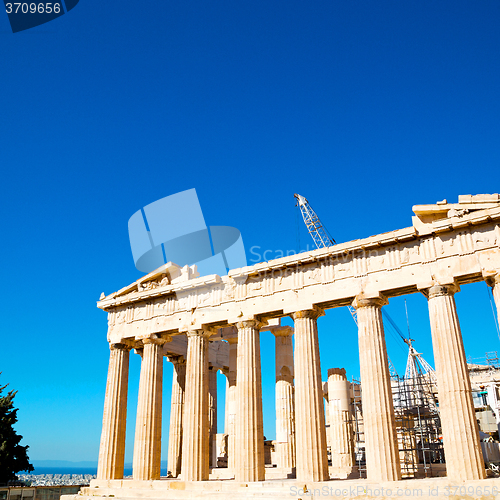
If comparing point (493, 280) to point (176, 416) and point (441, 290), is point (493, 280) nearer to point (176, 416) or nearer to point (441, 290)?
point (441, 290)

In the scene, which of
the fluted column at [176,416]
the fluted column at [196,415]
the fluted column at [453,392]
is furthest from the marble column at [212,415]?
the fluted column at [453,392]

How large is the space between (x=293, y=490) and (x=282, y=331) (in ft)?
44.7

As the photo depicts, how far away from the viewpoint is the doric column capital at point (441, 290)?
2484 cm

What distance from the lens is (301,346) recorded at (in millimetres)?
27922

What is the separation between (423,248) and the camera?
26.1 meters

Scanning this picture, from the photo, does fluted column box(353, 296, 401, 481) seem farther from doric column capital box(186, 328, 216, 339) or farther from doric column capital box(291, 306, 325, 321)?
doric column capital box(186, 328, 216, 339)

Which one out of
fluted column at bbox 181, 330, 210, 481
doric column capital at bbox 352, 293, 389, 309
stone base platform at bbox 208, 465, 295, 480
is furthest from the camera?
stone base platform at bbox 208, 465, 295, 480

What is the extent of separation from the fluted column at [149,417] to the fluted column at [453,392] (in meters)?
17.7

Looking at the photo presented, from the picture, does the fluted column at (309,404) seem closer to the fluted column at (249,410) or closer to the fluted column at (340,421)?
the fluted column at (249,410)

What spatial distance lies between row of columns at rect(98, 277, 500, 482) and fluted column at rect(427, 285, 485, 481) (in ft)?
0.14

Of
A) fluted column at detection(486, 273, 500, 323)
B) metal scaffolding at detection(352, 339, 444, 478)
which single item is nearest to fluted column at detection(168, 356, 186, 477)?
metal scaffolding at detection(352, 339, 444, 478)

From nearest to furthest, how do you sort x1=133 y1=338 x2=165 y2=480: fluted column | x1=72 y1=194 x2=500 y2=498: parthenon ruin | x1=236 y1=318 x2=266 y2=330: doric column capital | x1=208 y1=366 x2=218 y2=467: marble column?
x1=72 y1=194 x2=500 y2=498: parthenon ruin < x1=236 y1=318 x2=266 y2=330: doric column capital < x1=133 y1=338 x2=165 y2=480: fluted column < x1=208 y1=366 x2=218 y2=467: marble column

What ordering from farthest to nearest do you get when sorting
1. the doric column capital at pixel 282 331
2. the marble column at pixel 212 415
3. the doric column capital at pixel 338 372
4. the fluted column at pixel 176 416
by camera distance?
the marble column at pixel 212 415
the fluted column at pixel 176 416
the doric column capital at pixel 282 331
the doric column capital at pixel 338 372

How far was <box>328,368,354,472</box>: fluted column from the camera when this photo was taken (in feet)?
111
